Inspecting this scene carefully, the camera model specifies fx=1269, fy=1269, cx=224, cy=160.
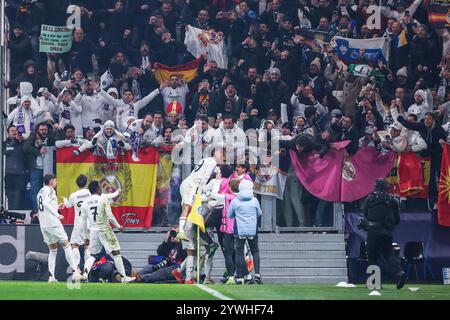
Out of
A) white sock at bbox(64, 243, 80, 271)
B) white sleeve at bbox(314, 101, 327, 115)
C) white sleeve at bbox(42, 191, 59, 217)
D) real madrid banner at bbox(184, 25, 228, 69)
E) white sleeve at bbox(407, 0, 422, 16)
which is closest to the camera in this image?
white sock at bbox(64, 243, 80, 271)

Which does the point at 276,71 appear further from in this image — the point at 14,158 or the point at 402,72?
the point at 14,158

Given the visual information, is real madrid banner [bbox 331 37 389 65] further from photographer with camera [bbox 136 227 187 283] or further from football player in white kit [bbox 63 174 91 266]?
football player in white kit [bbox 63 174 91 266]

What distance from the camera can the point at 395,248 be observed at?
76.7 ft

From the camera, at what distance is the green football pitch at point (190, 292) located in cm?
1931

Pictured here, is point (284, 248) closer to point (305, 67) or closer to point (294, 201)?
point (294, 201)

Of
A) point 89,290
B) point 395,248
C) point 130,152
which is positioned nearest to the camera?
point 89,290

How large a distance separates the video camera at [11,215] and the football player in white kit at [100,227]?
2.00 m

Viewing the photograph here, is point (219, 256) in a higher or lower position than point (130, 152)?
lower

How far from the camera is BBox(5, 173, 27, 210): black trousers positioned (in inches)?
990

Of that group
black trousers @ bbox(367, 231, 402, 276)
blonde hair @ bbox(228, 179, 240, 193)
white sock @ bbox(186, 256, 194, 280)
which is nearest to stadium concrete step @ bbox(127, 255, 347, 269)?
white sock @ bbox(186, 256, 194, 280)

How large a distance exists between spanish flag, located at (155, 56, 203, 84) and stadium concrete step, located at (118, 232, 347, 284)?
380 centimetres

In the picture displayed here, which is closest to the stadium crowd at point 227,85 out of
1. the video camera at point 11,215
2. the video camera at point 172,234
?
the video camera at point 11,215

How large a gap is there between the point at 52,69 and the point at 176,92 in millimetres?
2788
